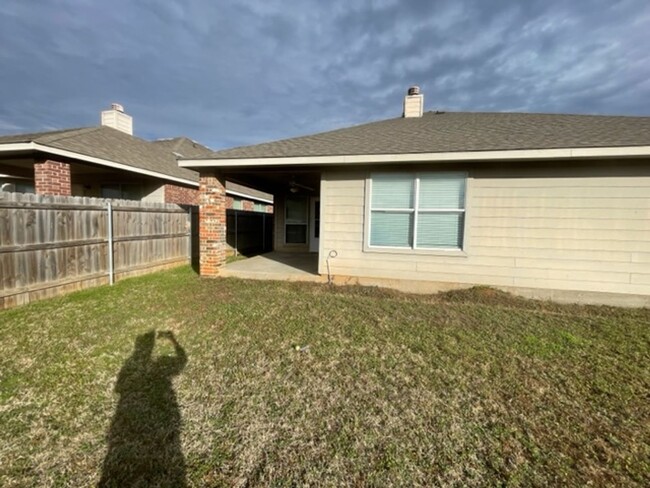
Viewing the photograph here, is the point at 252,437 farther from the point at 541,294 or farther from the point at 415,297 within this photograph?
the point at 541,294

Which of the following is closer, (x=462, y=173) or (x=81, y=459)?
(x=81, y=459)

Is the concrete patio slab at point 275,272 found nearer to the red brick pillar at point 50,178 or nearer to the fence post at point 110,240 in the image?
the fence post at point 110,240

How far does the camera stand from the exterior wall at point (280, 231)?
36.7 ft

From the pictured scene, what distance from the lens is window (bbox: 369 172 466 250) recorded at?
564 centimetres

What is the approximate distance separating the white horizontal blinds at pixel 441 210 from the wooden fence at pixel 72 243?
6.44 metres

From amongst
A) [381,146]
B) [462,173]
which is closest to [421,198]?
[462,173]

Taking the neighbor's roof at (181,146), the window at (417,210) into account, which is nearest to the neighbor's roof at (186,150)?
the neighbor's roof at (181,146)

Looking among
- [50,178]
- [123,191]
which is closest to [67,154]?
[50,178]

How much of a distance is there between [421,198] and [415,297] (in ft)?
6.32

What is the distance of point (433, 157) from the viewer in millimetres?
5277

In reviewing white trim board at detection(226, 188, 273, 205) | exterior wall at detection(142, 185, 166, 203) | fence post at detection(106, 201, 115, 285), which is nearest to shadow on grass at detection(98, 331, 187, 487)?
fence post at detection(106, 201, 115, 285)

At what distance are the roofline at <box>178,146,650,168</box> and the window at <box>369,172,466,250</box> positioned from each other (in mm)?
458

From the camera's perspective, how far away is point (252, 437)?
2168mm

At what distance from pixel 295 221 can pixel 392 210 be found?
587cm
